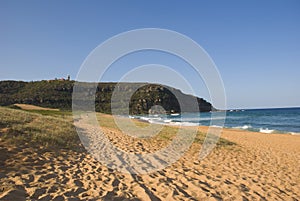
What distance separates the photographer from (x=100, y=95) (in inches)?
4087

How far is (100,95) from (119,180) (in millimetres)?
99727

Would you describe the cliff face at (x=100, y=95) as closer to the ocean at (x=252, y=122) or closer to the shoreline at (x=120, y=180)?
the ocean at (x=252, y=122)

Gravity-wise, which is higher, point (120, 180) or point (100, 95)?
point (100, 95)

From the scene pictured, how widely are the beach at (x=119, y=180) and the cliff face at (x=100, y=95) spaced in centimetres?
7420

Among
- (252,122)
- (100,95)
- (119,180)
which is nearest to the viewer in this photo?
(119,180)

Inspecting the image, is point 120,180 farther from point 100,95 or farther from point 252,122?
point 100,95

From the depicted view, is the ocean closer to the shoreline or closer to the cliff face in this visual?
the cliff face

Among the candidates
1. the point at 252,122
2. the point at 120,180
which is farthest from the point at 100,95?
the point at 120,180

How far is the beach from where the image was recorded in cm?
520

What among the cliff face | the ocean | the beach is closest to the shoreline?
the beach

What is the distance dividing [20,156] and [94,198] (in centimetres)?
342

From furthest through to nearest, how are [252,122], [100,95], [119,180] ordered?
1. [100,95]
2. [252,122]
3. [119,180]

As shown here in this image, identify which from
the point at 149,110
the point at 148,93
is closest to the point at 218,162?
the point at 149,110

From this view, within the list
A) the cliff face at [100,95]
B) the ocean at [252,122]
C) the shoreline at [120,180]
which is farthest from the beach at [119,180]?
the cliff face at [100,95]
